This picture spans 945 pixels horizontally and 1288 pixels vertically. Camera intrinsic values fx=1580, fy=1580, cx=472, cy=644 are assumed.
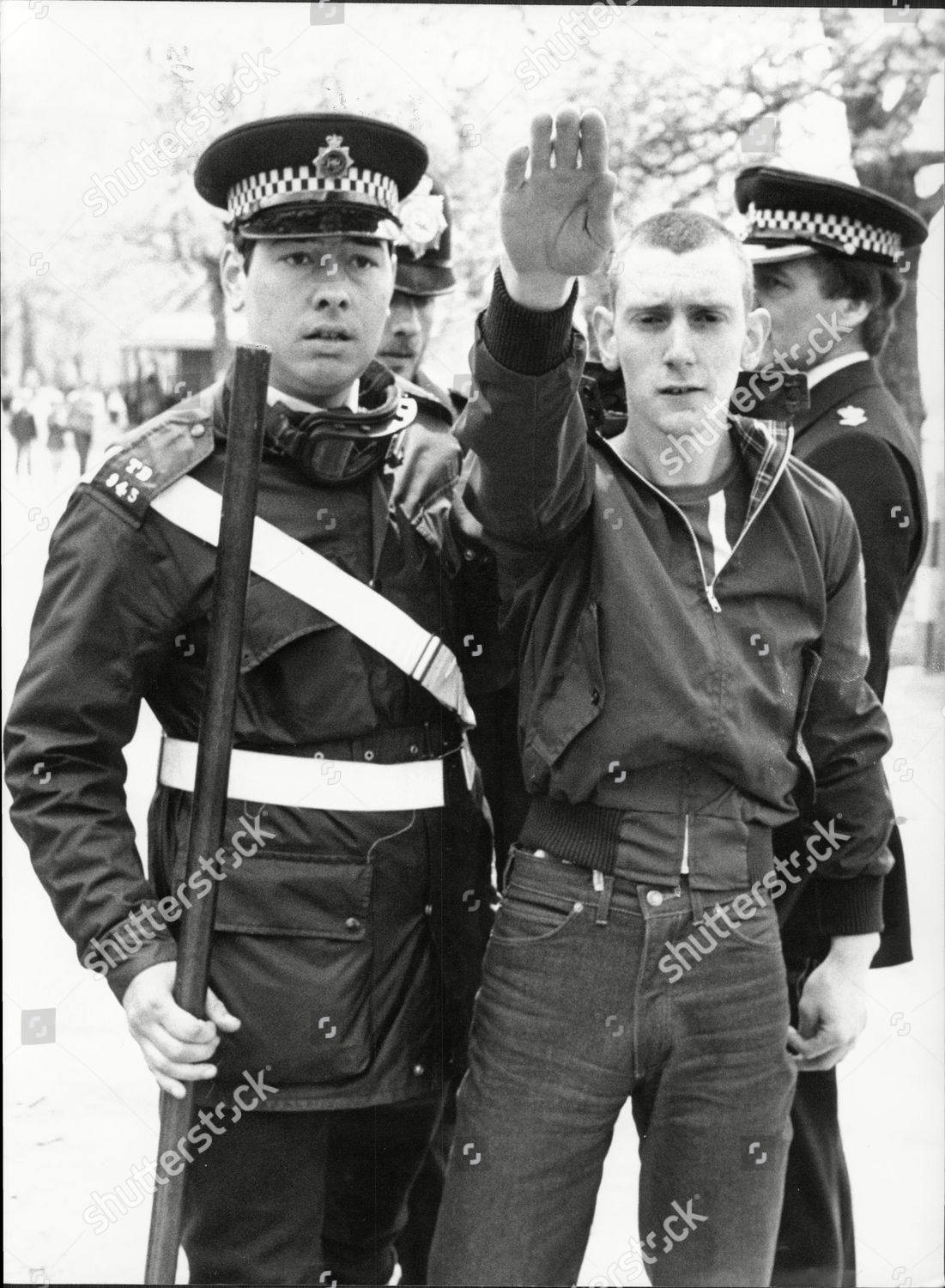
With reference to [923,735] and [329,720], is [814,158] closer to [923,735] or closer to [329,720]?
[923,735]

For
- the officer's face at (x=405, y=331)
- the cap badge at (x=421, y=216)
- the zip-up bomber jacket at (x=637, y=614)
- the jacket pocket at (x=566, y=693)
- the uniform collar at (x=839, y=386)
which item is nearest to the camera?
the zip-up bomber jacket at (x=637, y=614)

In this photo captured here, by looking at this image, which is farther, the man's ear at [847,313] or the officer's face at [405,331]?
the officer's face at [405,331]

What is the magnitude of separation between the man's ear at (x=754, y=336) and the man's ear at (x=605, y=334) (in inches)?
8.0

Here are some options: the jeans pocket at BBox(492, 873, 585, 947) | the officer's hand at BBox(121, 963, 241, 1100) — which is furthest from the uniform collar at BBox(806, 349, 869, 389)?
the officer's hand at BBox(121, 963, 241, 1100)

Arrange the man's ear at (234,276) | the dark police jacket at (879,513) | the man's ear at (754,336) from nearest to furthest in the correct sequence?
the man's ear at (754,336), the man's ear at (234,276), the dark police jacket at (879,513)

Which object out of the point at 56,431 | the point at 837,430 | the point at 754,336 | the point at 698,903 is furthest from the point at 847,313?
the point at 56,431

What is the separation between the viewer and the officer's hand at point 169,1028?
2195 mm

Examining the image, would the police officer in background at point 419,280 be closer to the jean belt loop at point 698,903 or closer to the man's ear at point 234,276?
the man's ear at point 234,276

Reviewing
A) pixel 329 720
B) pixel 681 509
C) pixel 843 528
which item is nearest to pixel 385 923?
pixel 329 720

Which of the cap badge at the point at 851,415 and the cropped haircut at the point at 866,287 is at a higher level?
the cropped haircut at the point at 866,287

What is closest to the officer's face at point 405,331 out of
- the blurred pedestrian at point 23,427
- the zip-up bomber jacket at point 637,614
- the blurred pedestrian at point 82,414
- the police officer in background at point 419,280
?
the police officer in background at point 419,280

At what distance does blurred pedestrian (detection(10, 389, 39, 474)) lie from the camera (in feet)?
9.71

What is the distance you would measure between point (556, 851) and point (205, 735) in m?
0.51

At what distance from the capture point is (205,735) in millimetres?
2203
